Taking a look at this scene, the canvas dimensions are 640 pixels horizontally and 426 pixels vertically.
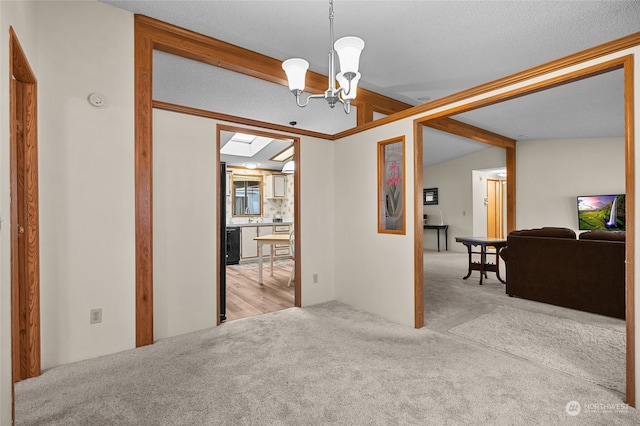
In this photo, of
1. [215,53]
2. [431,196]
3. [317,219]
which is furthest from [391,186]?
[431,196]

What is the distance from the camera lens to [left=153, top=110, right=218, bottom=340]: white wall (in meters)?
2.76

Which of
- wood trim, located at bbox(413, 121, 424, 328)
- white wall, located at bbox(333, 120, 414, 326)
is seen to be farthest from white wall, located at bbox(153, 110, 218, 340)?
wood trim, located at bbox(413, 121, 424, 328)

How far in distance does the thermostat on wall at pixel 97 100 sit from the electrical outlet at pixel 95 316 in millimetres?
1519

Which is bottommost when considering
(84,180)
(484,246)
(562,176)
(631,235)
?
(484,246)

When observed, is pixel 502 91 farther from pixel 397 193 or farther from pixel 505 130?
pixel 505 130

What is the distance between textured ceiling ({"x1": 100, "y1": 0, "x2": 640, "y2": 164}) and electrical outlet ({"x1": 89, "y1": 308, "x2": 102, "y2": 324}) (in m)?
2.32

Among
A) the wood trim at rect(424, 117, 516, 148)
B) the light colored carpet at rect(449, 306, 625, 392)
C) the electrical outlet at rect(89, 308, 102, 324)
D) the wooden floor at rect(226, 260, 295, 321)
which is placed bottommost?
the wooden floor at rect(226, 260, 295, 321)

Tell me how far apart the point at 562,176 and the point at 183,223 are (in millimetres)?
7253

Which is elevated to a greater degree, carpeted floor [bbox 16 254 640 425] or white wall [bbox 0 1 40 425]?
white wall [bbox 0 1 40 425]

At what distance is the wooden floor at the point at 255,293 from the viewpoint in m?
3.60

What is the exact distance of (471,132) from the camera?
5.89m

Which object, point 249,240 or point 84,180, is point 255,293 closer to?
point 84,180

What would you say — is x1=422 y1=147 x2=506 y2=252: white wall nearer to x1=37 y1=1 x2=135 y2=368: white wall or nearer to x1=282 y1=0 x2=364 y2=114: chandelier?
x1=282 y1=0 x2=364 y2=114: chandelier

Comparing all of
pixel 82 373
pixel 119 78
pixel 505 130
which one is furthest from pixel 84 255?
pixel 505 130
